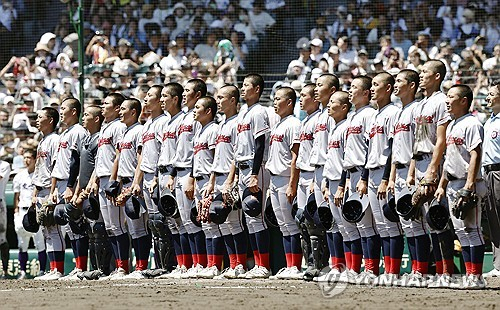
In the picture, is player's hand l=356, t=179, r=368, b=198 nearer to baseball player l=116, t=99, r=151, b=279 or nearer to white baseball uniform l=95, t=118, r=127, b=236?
baseball player l=116, t=99, r=151, b=279

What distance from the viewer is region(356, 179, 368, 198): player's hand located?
34.3ft

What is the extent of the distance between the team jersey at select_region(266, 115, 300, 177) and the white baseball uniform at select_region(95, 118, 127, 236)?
85.9 inches

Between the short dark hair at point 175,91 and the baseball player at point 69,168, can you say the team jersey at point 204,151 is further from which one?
the baseball player at point 69,168

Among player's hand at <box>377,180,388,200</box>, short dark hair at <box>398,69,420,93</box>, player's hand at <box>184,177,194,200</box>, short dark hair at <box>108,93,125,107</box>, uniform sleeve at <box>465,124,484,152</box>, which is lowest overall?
player's hand at <box>377,180,388,200</box>

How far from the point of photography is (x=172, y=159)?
40.4ft

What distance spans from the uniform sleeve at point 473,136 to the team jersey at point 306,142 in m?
2.17

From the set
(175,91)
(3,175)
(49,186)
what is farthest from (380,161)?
(3,175)

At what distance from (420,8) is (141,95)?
600 cm

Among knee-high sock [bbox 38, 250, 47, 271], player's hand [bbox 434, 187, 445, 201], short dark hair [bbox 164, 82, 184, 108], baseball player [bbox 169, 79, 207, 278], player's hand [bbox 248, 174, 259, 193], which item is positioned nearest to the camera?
player's hand [bbox 434, 187, 445, 201]

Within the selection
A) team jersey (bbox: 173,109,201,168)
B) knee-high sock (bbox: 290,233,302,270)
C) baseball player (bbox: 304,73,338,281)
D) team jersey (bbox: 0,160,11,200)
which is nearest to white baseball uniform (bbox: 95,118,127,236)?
team jersey (bbox: 173,109,201,168)

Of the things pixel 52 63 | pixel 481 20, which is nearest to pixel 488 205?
pixel 481 20

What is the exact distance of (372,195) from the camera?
1047 cm

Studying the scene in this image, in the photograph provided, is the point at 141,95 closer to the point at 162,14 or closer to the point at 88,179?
the point at 88,179

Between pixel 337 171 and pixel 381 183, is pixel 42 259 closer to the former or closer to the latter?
pixel 337 171
